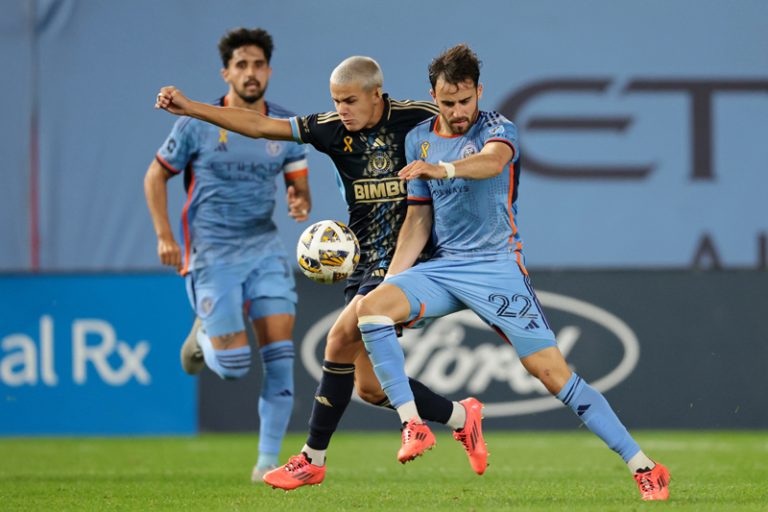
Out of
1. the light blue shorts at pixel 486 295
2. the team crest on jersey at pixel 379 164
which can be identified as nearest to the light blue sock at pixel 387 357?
the light blue shorts at pixel 486 295

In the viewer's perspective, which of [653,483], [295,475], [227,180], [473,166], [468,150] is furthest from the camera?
[227,180]

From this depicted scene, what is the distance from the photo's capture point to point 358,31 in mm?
13297

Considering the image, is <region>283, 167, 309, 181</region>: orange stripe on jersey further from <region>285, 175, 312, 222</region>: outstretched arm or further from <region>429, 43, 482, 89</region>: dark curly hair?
<region>429, 43, 482, 89</region>: dark curly hair

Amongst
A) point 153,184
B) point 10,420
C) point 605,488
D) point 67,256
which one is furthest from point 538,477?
point 67,256

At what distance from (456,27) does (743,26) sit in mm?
2792

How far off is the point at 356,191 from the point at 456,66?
0.97m

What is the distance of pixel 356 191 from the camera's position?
6570mm

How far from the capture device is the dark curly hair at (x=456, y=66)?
5.86 m

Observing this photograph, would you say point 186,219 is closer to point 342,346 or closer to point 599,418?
point 342,346

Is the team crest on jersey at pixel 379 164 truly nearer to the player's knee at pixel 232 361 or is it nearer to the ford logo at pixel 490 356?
the player's knee at pixel 232 361

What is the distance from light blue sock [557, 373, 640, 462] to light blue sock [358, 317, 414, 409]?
67 centimetres

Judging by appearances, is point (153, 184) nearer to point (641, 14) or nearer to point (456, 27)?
point (456, 27)

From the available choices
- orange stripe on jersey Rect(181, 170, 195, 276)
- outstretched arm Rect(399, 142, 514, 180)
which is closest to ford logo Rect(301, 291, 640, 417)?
orange stripe on jersey Rect(181, 170, 195, 276)

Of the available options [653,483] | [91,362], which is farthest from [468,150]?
[91,362]
